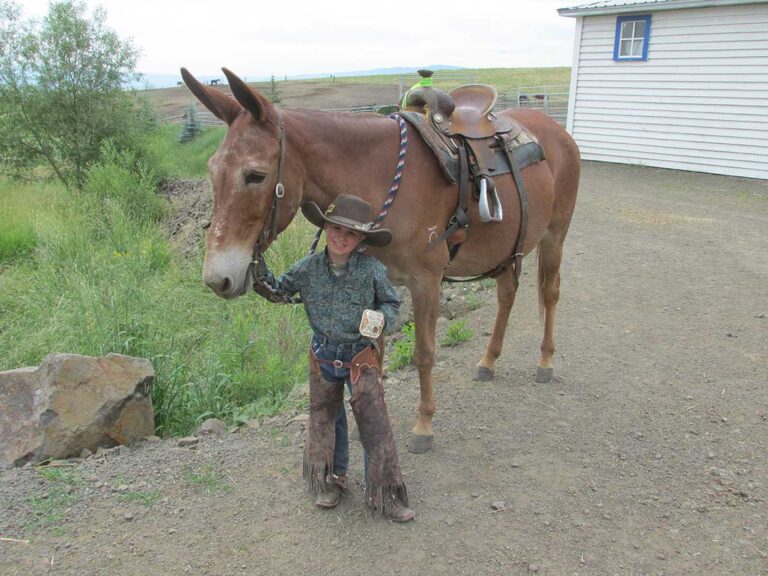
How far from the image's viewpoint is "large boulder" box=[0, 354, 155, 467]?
12.1ft

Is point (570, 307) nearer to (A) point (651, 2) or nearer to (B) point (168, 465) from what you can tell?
(B) point (168, 465)

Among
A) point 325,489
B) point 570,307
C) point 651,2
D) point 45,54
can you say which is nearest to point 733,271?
point 570,307

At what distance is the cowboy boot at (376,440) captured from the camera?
9.61 ft

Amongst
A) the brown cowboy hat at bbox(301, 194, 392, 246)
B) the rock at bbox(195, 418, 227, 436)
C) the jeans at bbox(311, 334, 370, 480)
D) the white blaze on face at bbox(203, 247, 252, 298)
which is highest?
the brown cowboy hat at bbox(301, 194, 392, 246)

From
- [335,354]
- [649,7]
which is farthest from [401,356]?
[649,7]

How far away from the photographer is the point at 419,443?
147 inches

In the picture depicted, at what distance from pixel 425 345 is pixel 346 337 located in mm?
743

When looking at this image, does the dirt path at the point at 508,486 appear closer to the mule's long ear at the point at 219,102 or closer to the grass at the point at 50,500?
the grass at the point at 50,500

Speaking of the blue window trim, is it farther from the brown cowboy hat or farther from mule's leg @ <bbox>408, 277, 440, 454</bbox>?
the brown cowboy hat

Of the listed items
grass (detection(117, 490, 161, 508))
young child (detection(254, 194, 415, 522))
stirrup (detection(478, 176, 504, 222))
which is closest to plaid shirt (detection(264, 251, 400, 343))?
young child (detection(254, 194, 415, 522))

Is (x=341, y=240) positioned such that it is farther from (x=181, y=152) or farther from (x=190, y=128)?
(x=190, y=128)

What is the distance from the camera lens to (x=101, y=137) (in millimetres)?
16016

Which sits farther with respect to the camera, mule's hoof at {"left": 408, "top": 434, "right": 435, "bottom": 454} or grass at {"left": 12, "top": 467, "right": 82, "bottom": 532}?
mule's hoof at {"left": 408, "top": 434, "right": 435, "bottom": 454}

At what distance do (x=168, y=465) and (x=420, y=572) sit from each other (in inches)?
66.8
